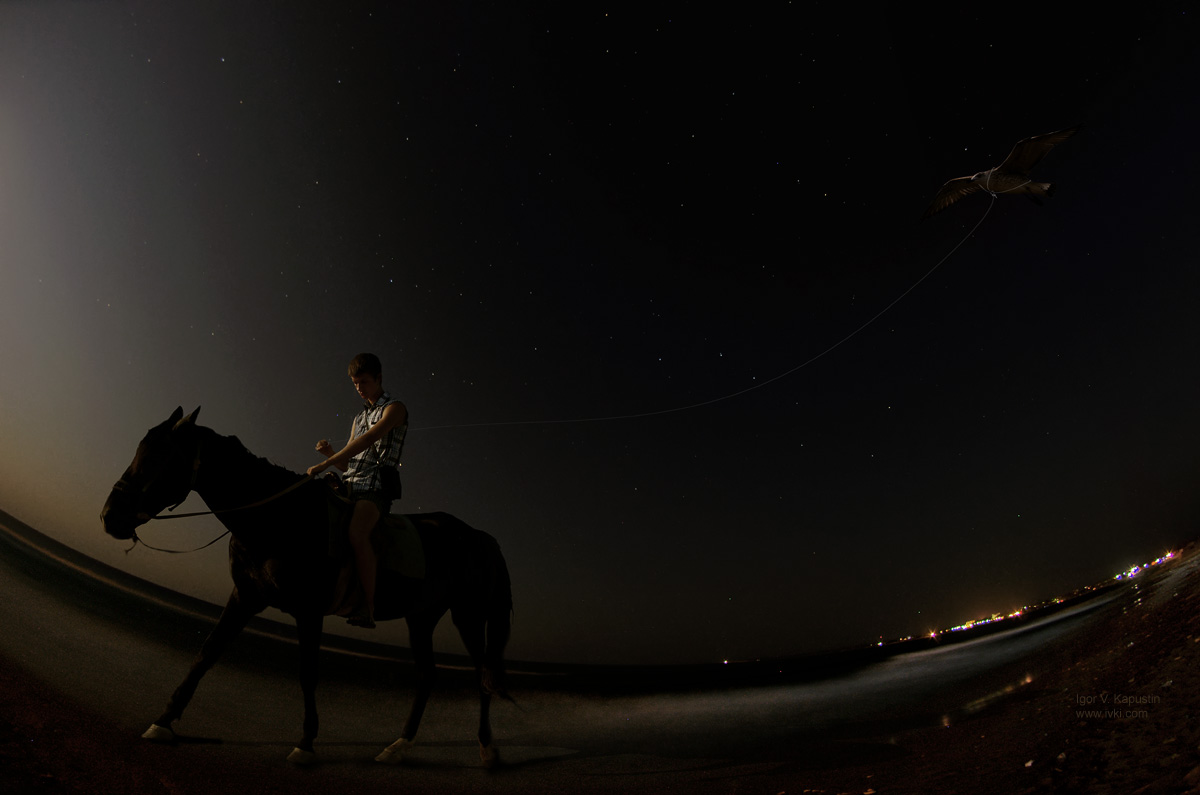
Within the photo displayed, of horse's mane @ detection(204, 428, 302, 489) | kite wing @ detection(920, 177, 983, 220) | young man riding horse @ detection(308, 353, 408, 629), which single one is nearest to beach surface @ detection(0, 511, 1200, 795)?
young man riding horse @ detection(308, 353, 408, 629)

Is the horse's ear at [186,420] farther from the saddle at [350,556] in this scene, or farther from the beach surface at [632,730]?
the beach surface at [632,730]

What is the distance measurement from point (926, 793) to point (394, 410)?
3332 millimetres

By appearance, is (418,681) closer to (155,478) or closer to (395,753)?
(395,753)

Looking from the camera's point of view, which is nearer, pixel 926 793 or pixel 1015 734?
pixel 926 793

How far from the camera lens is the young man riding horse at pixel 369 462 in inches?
115

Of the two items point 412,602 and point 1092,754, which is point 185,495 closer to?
point 412,602

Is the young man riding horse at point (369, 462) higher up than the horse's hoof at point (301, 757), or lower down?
higher up

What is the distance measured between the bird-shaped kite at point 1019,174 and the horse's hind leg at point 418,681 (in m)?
6.45

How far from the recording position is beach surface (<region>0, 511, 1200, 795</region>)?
1.78m

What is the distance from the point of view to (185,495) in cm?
249

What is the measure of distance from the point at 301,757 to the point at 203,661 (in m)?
0.72

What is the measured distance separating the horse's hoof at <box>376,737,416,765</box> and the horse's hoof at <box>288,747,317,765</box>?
1.35ft

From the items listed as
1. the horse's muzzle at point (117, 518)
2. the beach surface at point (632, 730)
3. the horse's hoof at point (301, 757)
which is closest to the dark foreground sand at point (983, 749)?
the beach surface at point (632, 730)

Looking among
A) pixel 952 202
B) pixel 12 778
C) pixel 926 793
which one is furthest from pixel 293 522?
pixel 952 202
